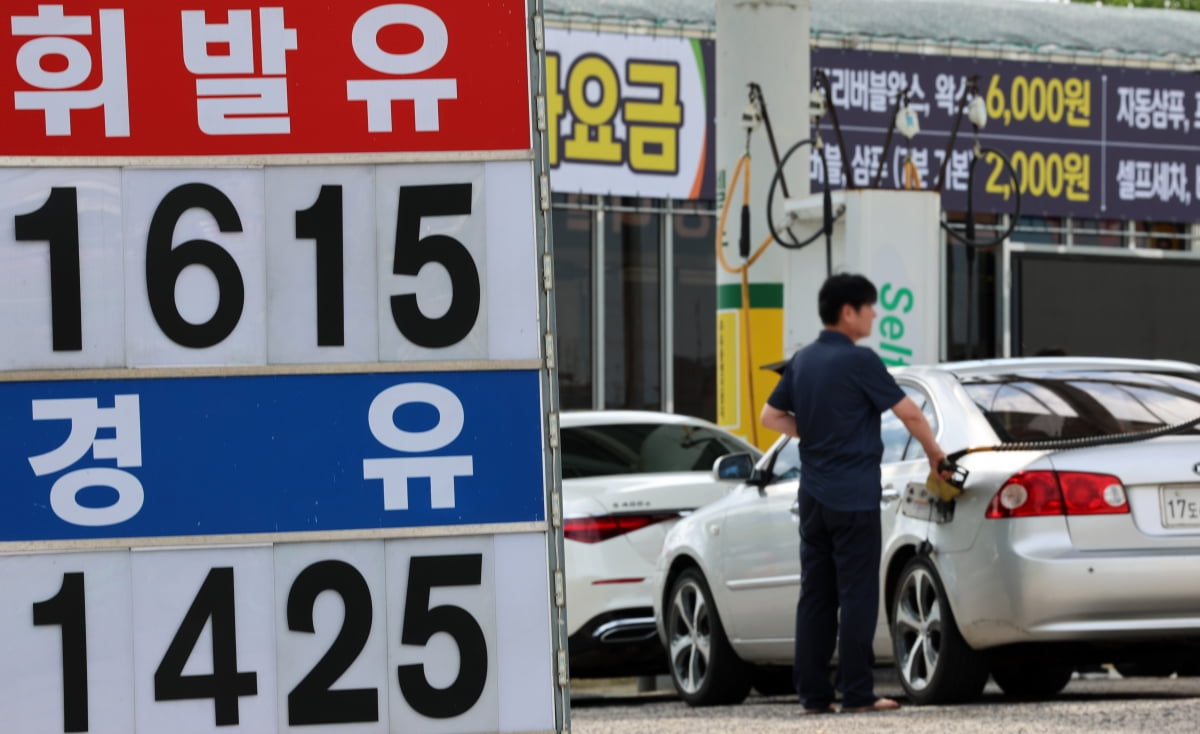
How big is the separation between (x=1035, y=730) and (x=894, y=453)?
A: 91.6 inches

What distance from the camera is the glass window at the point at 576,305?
2384 cm

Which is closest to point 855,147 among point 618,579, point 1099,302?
point 1099,302

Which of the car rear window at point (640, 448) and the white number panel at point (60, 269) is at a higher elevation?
the white number panel at point (60, 269)

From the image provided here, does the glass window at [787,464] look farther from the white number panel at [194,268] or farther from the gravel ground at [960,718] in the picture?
the white number panel at [194,268]

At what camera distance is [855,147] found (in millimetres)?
25250

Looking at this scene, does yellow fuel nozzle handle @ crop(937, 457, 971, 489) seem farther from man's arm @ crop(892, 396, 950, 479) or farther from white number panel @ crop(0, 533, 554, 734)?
white number panel @ crop(0, 533, 554, 734)

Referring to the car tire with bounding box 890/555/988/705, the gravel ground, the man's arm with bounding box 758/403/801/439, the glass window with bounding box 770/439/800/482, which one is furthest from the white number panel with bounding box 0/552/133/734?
the glass window with bounding box 770/439/800/482

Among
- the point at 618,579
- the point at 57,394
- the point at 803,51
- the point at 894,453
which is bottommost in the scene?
the point at 618,579

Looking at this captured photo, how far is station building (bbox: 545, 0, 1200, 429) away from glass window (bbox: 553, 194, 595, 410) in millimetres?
21

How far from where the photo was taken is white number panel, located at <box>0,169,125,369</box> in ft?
13.9

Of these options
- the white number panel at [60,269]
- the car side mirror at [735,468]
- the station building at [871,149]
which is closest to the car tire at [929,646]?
the car side mirror at [735,468]

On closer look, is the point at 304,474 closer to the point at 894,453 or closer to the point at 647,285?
the point at 894,453

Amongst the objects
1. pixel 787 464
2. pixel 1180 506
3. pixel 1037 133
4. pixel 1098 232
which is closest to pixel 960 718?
pixel 1180 506

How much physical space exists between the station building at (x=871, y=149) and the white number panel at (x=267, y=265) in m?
16.7
